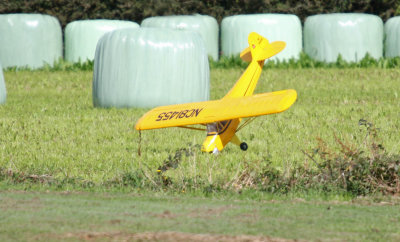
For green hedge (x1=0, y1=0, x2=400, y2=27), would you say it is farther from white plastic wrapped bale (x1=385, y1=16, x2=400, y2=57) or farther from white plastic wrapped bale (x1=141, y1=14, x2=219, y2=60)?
white plastic wrapped bale (x1=385, y1=16, x2=400, y2=57)

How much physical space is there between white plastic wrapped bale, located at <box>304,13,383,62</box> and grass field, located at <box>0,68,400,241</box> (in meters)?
3.70

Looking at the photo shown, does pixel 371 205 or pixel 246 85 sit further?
pixel 246 85

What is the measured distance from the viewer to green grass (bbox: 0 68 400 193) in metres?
6.82

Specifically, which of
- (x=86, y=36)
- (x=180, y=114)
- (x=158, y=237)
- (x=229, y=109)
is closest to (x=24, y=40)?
(x=86, y=36)

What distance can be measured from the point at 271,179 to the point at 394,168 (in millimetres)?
1022

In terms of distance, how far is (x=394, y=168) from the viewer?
6.21m

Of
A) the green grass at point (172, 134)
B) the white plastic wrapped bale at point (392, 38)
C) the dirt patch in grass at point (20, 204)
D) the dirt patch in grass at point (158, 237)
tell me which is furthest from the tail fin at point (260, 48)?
the white plastic wrapped bale at point (392, 38)

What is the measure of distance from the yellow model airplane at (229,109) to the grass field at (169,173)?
245 millimetres

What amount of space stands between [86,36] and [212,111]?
1214 centimetres

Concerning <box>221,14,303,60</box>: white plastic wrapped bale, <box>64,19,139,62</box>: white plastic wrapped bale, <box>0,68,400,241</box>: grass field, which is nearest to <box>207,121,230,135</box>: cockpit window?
<box>0,68,400,241</box>: grass field

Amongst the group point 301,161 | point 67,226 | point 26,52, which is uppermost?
point 67,226

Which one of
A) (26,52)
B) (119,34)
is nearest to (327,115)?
(119,34)

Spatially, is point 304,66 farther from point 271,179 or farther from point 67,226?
point 67,226

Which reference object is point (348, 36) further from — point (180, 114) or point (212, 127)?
point (180, 114)
